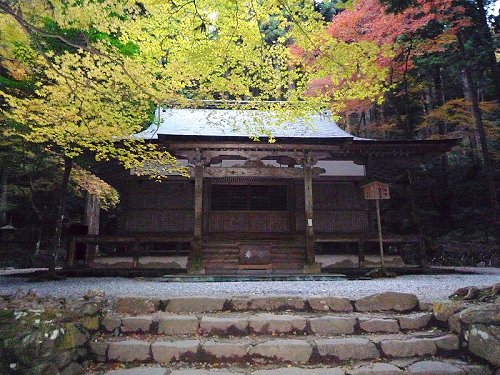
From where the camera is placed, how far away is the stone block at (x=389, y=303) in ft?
14.7

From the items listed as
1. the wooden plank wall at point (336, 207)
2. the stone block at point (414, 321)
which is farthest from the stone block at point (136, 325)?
the wooden plank wall at point (336, 207)

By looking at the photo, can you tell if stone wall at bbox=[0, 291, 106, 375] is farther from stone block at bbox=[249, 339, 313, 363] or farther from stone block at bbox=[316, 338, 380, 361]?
stone block at bbox=[316, 338, 380, 361]

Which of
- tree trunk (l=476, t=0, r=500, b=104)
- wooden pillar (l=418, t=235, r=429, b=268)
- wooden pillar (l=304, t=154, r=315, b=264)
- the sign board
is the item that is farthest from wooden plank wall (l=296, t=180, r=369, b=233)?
tree trunk (l=476, t=0, r=500, b=104)

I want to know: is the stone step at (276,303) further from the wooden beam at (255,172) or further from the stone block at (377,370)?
the wooden beam at (255,172)

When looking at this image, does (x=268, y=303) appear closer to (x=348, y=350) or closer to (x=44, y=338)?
(x=348, y=350)

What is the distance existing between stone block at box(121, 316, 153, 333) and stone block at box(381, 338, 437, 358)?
9.15 feet

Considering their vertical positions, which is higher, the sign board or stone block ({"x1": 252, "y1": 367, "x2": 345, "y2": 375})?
the sign board

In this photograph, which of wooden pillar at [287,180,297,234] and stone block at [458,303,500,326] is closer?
stone block at [458,303,500,326]

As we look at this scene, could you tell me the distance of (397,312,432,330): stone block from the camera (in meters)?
4.07

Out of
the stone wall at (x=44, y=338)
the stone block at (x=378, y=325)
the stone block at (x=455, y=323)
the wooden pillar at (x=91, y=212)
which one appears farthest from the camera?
the wooden pillar at (x=91, y=212)

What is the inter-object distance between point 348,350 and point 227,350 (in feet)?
4.42

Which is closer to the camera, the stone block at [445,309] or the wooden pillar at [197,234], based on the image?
the stone block at [445,309]

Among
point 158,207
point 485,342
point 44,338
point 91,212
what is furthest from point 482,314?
point 91,212

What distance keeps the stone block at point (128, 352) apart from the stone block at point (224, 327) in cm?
70
